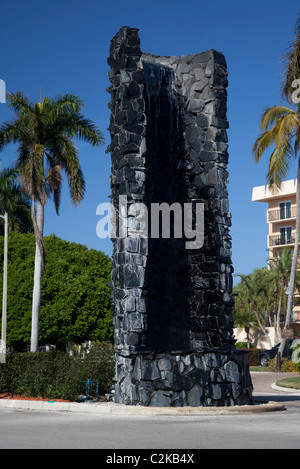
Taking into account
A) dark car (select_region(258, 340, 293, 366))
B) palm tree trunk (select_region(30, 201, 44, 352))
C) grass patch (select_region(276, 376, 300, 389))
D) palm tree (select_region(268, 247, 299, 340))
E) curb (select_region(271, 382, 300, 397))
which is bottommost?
curb (select_region(271, 382, 300, 397))

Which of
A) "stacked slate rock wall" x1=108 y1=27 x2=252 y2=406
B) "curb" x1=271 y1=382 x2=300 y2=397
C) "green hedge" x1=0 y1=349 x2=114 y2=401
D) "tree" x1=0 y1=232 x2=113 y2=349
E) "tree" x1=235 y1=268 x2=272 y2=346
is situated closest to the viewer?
"stacked slate rock wall" x1=108 y1=27 x2=252 y2=406

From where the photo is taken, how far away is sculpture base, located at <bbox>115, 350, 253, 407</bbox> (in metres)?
17.6

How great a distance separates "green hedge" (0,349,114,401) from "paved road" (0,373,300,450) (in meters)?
1.78

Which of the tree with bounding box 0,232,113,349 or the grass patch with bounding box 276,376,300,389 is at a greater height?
the tree with bounding box 0,232,113,349

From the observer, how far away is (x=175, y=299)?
Result: 19766 mm

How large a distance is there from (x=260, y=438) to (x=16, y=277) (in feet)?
119

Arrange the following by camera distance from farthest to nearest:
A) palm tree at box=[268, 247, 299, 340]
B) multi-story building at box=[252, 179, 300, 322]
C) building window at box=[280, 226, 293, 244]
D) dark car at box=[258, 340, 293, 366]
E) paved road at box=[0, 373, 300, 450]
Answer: building window at box=[280, 226, 293, 244], multi-story building at box=[252, 179, 300, 322], palm tree at box=[268, 247, 299, 340], dark car at box=[258, 340, 293, 366], paved road at box=[0, 373, 300, 450]

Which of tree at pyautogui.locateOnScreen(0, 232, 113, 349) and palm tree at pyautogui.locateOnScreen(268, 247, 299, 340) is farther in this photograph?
palm tree at pyautogui.locateOnScreen(268, 247, 299, 340)

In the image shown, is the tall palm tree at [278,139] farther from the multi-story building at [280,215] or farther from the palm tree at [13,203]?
the multi-story building at [280,215]

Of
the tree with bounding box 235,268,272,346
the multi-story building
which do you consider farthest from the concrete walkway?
the multi-story building

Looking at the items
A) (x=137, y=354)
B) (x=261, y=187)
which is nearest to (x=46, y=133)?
(x=137, y=354)

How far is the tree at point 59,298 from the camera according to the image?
4494 cm

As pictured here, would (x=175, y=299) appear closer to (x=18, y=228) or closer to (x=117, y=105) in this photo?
(x=117, y=105)

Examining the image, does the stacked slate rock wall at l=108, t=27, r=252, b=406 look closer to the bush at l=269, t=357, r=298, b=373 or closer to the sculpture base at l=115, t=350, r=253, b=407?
the sculpture base at l=115, t=350, r=253, b=407
